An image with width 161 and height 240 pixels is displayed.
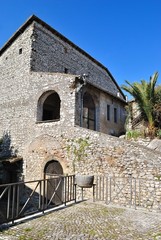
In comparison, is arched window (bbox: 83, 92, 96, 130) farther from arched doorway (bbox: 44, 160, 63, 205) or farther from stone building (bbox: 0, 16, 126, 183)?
arched doorway (bbox: 44, 160, 63, 205)

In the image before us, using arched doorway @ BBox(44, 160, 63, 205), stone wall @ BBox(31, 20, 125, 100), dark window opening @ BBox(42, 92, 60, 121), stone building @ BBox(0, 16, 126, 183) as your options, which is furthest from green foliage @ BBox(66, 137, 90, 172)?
dark window opening @ BBox(42, 92, 60, 121)

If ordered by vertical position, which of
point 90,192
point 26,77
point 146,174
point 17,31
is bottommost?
point 90,192

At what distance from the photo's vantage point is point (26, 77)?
14.9 metres

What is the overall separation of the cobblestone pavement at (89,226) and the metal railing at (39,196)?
460 millimetres

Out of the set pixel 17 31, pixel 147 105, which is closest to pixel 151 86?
pixel 147 105

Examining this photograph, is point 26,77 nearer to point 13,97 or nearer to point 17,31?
point 13,97

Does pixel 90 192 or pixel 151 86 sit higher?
pixel 151 86

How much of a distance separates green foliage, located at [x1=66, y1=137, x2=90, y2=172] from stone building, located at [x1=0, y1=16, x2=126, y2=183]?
52 centimetres

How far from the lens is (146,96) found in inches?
561

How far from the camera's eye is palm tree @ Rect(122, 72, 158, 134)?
1388cm

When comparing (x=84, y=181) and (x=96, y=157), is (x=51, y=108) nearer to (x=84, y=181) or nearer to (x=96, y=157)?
(x=96, y=157)

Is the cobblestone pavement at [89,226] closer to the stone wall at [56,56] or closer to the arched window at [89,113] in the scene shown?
the arched window at [89,113]

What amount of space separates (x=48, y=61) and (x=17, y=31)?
11.4ft

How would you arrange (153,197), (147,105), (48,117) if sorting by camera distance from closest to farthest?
(153,197), (147,105), (48,117)
